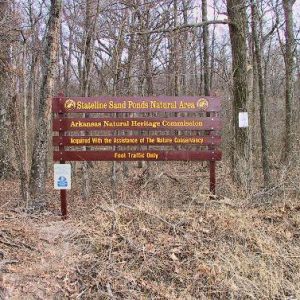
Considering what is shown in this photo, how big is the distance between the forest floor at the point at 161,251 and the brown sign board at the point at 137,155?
80 cm

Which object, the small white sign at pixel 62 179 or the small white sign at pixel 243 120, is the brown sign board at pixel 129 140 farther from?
the small white sign at pixel 243 120

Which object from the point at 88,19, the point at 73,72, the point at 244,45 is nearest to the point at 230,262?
the point at 244,45

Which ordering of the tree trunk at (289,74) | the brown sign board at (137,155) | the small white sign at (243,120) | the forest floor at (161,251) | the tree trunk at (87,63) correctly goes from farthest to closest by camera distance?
the tree trunk at (289,74) < the tree trunk at (87,63) < the small white sign at (243,120) < the brown sign board at (137,155) < the forest floor at (161,251)

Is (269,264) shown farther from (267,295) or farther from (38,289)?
(38,289)

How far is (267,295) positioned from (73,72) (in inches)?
820

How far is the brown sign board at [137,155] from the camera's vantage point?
7.35 m

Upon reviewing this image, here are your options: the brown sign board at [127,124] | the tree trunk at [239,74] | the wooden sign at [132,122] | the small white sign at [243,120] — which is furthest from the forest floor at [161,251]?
the tree trunk at [239,74]

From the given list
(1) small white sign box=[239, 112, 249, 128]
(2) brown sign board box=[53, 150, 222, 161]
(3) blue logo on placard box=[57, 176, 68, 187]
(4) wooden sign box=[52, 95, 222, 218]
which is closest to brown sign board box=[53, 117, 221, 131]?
(4) wooden sign box=[52, 95, 222, 218]

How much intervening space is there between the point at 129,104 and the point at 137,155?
89cm

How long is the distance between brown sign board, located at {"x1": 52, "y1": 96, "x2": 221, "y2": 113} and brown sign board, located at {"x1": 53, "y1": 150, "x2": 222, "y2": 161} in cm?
73

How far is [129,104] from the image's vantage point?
729cm

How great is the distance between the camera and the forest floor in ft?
15.0

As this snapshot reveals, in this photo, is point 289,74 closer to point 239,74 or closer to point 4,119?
point 239,74

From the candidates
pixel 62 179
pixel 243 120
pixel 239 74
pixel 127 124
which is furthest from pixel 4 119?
pixel 243 120
